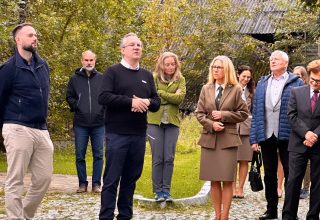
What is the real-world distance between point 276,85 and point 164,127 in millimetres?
1639

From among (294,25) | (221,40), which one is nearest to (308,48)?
(294,25)

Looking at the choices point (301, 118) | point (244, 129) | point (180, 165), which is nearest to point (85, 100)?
point (244, 129)

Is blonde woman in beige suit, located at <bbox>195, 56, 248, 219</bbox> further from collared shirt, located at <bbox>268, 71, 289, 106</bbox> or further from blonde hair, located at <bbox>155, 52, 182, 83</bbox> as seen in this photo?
blonde hair, located at <bbox>155, 52, 182, 83</bbox>

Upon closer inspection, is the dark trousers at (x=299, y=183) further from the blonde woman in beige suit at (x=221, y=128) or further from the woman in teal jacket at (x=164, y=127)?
the woman in teal jacket at (x=164, y=127)

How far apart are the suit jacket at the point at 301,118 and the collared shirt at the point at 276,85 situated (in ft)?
1.46

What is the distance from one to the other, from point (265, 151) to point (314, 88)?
3.62ft

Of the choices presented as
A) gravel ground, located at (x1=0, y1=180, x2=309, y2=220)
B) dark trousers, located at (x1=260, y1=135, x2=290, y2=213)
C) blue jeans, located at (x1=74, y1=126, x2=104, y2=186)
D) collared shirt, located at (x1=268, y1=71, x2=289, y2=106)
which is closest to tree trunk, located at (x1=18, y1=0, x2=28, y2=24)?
blue jeans, located at (x1=74, y1=126, x2=104, y2=186)

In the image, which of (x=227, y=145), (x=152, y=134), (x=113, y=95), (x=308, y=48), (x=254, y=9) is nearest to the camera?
(x=113, y=95)

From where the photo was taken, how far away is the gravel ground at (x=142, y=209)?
29.1 feet

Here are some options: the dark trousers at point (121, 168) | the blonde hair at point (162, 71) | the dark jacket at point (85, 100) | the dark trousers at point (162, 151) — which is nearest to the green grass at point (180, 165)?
the dark trousers at point (162, 151)

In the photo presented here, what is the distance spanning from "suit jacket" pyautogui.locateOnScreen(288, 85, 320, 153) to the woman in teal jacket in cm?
168

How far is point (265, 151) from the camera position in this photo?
352 inches

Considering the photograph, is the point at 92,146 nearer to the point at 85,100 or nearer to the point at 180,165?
the point at 85,100

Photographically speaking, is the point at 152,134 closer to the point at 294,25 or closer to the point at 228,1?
the point at 294,25
